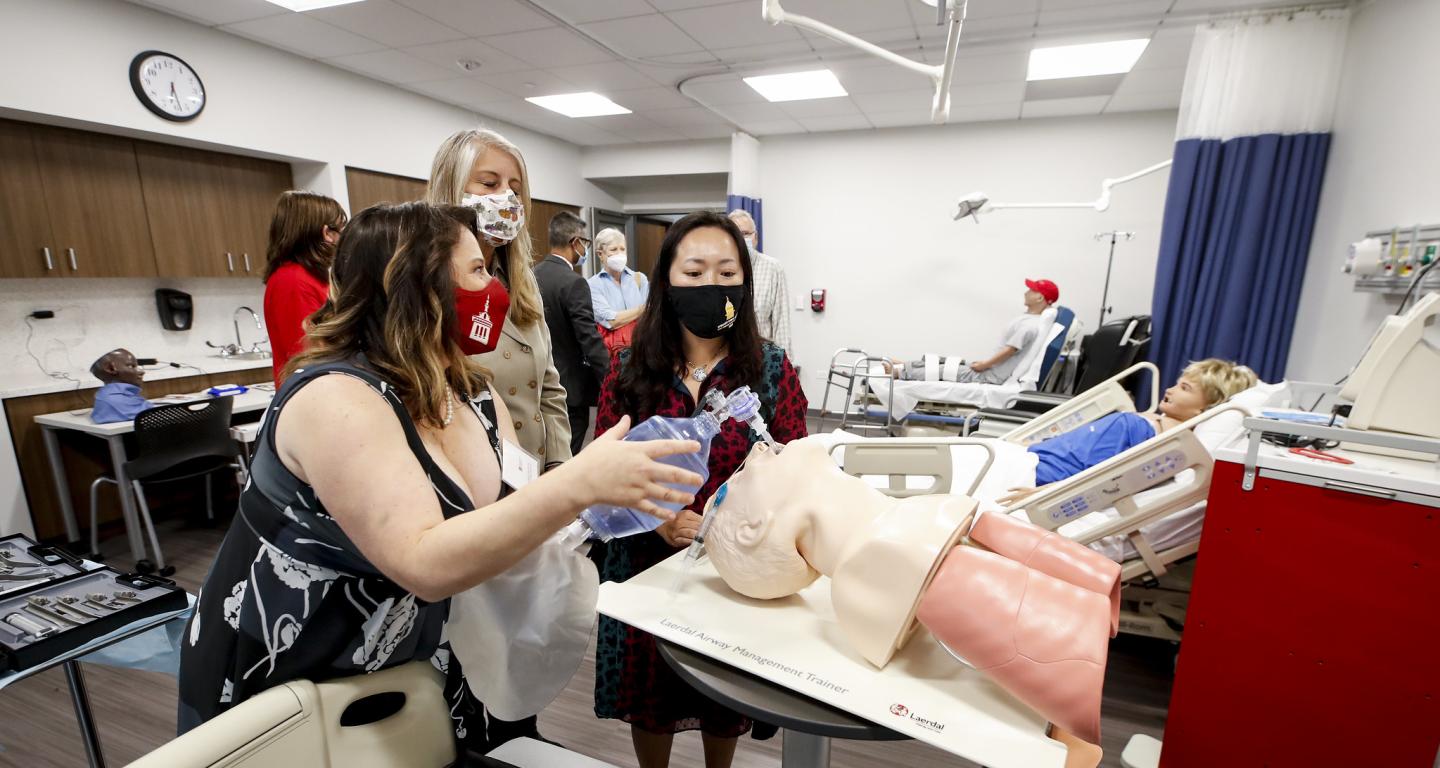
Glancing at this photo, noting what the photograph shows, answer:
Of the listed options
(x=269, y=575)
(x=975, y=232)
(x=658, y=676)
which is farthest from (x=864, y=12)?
(x=269, y=575)

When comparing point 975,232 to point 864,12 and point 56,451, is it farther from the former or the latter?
point 56,451

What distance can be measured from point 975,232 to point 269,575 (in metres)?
6.10

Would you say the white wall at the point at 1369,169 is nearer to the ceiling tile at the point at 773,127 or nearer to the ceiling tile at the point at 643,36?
the ceiling tile at the point at 643,36

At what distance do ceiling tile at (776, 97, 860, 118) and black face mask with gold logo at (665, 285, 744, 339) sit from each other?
4.37 metres

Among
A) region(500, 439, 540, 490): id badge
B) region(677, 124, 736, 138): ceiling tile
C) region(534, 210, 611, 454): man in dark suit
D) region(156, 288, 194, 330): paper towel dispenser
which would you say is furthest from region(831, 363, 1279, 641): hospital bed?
region(677, 124, 736, 138): ceiling tile

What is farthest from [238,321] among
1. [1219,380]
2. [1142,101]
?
[1142,101]

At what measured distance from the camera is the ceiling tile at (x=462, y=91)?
4746mm

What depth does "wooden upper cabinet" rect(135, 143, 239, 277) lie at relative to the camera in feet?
12.0

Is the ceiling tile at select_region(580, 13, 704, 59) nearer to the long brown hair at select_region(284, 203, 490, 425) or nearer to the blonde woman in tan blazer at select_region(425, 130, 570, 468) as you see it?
the blonde woman in tan blazer at select_region(425, 130, 570, 468)

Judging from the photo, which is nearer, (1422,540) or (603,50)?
(1422,540)

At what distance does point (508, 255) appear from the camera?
152 cm

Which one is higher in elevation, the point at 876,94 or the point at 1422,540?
the point at 876,94

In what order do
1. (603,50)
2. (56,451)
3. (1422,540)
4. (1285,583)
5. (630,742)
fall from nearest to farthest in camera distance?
(1422,540) < (1285,583) < (630,742) < (56,451) < (603,50)

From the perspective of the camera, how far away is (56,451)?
10.1 feet
